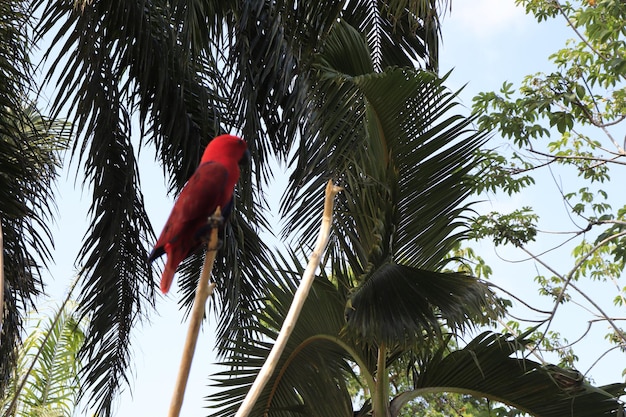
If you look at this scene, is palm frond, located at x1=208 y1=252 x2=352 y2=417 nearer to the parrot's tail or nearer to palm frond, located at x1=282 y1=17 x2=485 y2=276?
palm frond, located at x1=282 y1=17 x2=485 y2=276

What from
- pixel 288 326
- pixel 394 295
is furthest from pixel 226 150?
pixel 394 295

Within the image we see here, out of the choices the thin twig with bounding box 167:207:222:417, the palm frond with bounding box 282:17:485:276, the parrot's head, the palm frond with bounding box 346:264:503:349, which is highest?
the palm frond with bounding box 282:17:485:276

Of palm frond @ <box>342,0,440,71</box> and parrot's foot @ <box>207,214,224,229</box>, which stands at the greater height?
palm frond @ <box>342,0,440,71</box>

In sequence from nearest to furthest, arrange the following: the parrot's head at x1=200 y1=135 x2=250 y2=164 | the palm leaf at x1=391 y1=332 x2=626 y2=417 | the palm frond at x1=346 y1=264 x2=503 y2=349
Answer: the parrot's head at x1=200 y1=135 x2=250 y2=164
the palm frond at x1=346 y1=264 x2=503 y2=349
the palm leaf at x1=391 y1=332 x2=626 y2=417

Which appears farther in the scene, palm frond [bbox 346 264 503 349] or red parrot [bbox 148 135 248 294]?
palm frond [bbox 346 264 503 349]

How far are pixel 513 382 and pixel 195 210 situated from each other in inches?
106

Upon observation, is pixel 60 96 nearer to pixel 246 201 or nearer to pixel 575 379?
pixel 246 201

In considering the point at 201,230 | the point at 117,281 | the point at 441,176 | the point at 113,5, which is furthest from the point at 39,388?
the point at 201,230

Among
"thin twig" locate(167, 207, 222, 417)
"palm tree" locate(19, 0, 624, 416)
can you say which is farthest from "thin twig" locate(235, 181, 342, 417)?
"palm tree" locate(19, 0, 624, 416)

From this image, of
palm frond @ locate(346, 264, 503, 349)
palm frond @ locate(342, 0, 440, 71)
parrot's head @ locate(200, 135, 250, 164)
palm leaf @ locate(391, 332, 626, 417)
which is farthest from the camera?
palm frond @ locate(342, 0, 440, 71)

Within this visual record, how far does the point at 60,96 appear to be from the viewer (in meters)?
5.48

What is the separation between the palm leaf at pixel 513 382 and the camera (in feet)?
12.8

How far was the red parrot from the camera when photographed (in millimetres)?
1741

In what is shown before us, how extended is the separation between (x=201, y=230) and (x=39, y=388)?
8.77m
